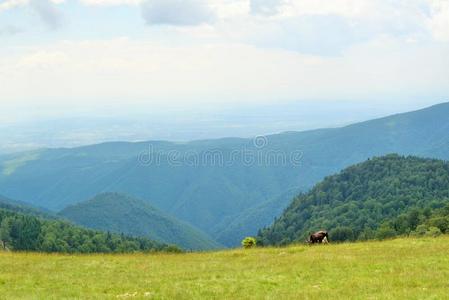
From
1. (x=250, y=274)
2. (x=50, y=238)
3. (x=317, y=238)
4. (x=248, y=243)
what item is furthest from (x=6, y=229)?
(x=250, y=274)

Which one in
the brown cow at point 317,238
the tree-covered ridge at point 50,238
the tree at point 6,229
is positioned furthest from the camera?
the tree at point 6,229

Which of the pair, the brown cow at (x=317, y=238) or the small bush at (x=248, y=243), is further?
the small bush at (x=248, y=243)

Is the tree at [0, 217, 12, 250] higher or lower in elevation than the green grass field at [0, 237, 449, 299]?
lower

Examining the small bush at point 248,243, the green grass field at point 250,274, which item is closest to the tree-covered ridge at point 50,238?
the small bush at point 248,243

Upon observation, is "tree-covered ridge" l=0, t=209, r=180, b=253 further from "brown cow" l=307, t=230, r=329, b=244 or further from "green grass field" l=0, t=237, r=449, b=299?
"green grass field" l=0, t=237, r=449, b=299

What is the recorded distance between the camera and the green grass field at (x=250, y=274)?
1981 cm

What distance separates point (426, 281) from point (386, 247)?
1121 centimetres

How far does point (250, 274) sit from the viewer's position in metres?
24.1

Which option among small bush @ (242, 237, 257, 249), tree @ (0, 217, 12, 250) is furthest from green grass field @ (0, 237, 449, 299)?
tree @ (0, 217, 12, 250)

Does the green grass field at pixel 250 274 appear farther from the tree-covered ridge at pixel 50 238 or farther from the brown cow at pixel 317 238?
the tree-covered ridge at pixel 50 238

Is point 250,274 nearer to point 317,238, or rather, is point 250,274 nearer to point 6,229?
point 317,238

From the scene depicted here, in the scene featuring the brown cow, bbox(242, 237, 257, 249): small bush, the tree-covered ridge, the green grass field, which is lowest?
the tree-covered ridge

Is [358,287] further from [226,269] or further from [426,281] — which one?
[226,269]

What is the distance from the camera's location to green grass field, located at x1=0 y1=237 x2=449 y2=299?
1981 cm
